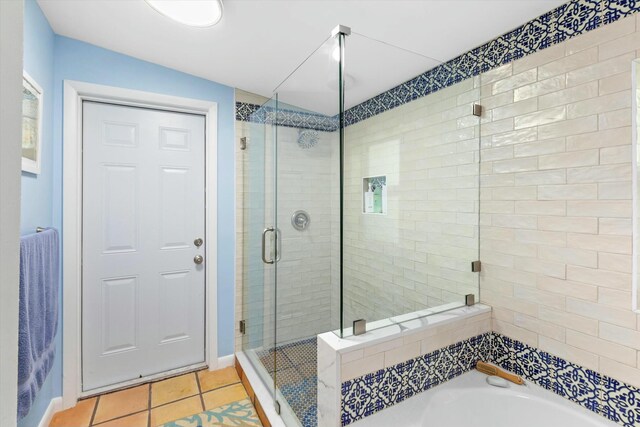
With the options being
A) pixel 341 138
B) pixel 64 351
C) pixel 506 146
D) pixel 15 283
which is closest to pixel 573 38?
pixel 506 146

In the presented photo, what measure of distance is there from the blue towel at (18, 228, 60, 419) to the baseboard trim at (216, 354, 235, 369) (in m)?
1.13

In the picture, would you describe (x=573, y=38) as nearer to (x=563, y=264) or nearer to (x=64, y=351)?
(x=563, y=264)

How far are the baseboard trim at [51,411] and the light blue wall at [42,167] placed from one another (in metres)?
0.03

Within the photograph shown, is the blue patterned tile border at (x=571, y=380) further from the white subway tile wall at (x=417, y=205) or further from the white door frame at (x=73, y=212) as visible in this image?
the white door frame at (x=73, y=212)

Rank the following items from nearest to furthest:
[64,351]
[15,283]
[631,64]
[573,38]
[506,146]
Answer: [15,283], [631,64], [573,38], [506,146], [64,351]

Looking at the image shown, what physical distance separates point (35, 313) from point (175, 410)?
106 cm

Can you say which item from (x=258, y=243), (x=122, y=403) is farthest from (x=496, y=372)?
(x=122, y=403)

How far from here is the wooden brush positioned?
1.46m

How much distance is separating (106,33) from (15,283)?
1.97 m

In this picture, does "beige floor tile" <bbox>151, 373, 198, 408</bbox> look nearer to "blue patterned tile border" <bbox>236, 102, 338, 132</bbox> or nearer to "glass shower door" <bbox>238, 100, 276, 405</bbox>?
"glass shower door" <bbox>238, 100, 276, 405</bbox>

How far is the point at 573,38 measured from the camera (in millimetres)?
1295

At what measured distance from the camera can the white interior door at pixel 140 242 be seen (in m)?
2.01

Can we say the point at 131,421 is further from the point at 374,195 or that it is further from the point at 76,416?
the point at 374,195

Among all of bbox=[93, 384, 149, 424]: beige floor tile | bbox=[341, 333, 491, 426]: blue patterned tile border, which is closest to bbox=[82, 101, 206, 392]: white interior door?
bbox=[93, 384, 149, 424]: beige floor tile
